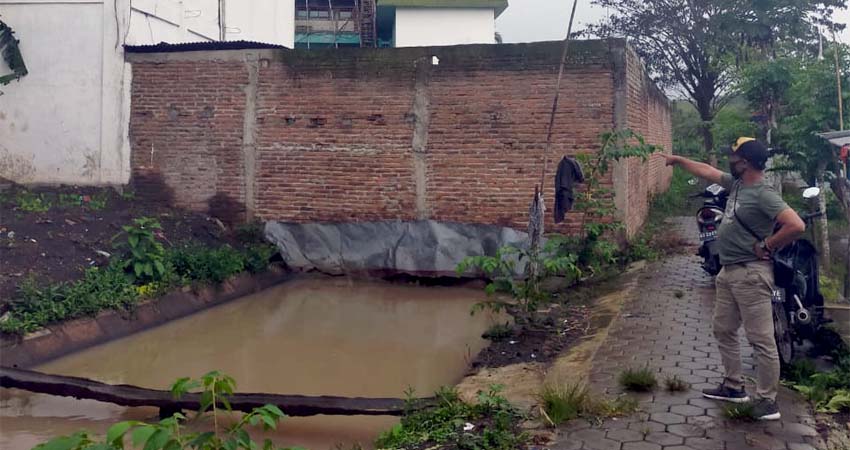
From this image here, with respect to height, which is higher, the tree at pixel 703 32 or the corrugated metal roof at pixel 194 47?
the tree at pixel 703 32

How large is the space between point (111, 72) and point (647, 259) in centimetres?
805

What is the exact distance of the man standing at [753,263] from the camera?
4426 mm

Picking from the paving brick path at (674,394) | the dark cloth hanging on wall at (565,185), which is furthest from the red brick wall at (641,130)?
the dark cloth hanging on wall at (565,185)

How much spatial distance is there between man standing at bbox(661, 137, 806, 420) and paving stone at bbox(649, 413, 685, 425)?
0.42 metres

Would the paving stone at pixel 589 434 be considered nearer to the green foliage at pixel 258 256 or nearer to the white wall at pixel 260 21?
the green foliage at pixel 258 256

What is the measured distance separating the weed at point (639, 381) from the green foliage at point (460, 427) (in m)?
0.85

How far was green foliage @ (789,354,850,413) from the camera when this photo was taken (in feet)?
15.3

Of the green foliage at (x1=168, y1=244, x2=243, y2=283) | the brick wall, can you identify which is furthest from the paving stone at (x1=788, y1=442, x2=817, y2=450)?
the green foliage at (x1=168, y1=244, x2=243, y2=283)

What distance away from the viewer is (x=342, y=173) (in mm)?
10836

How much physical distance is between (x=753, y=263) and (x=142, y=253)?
21.9 feet

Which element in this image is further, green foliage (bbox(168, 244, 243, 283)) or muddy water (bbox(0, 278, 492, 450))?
green foliage (bbox(168, 244, 243, 283))

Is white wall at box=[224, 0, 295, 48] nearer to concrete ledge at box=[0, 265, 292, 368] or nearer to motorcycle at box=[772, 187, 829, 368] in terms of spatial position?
concrete ledge at box=[0, 265, 292, 368]

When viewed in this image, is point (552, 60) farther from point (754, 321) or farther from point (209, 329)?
point (754, 321)

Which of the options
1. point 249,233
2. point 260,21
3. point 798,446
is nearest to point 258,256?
point 249,233
